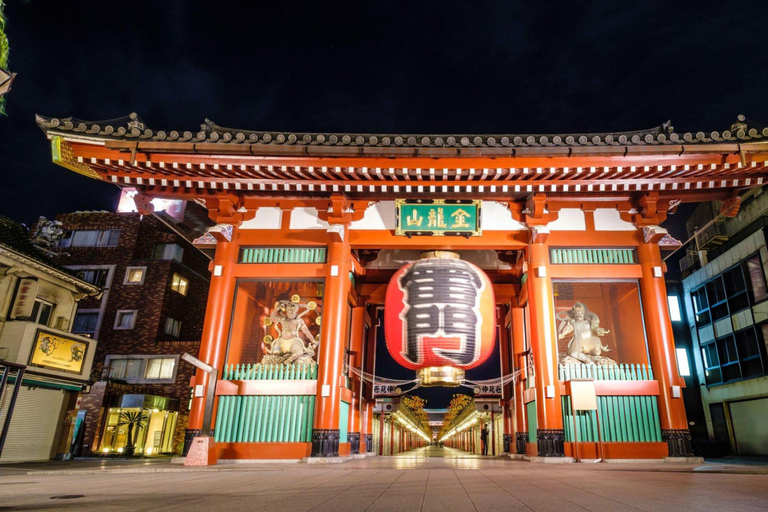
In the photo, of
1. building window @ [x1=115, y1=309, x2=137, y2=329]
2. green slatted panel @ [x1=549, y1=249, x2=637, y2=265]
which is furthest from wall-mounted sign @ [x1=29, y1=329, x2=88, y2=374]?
green slatted panel @ [x1=549, y1=249, x2=637, y2=265]

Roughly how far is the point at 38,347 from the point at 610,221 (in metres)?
17.1

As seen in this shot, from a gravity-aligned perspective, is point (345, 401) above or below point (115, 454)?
above

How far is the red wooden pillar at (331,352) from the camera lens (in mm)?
9648

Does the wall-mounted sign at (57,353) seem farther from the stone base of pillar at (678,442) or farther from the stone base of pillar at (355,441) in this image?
the stone base of pillar at (678,442)

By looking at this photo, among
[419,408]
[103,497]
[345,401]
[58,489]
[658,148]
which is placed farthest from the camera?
[419,408]

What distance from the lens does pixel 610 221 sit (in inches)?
445

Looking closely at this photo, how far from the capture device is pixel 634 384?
9.87 m

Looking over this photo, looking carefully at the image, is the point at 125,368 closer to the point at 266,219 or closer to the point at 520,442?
the point at 266,219

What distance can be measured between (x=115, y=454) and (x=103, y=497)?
1864 cm

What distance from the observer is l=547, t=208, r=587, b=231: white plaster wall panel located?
37.1 feet

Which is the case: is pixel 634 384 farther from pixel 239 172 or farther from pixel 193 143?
pixel 193 143

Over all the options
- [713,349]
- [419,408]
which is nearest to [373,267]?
[713,349]

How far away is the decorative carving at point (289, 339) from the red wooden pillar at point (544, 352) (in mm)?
5422

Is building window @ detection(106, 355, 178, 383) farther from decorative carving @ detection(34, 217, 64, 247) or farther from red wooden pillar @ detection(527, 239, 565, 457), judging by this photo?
red wooden pillar @ detection(527, 239, 565, 457)
